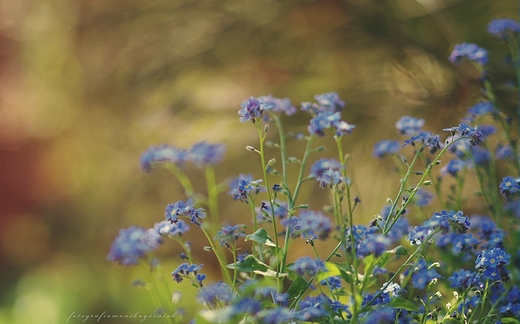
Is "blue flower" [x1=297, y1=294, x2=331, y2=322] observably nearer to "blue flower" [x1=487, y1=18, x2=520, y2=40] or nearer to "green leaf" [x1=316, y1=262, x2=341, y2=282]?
"green leaf" [x1=316, y1=262, x2=341, y2=282]

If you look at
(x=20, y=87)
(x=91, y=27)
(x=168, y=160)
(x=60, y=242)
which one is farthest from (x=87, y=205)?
(x=168, y=160)

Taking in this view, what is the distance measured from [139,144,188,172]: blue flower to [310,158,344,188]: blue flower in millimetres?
161

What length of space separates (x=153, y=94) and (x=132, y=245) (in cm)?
A: 111

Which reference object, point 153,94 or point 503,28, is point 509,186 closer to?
point 503,28

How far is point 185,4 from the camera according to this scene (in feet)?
5.16

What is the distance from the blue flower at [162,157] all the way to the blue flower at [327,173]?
6.3 inches

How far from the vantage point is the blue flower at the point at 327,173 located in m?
0.66

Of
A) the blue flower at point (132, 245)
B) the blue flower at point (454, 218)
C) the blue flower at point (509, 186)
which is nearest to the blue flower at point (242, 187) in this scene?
the blue flower at point (132, 245)

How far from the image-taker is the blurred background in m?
1.46

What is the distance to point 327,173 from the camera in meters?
0.66

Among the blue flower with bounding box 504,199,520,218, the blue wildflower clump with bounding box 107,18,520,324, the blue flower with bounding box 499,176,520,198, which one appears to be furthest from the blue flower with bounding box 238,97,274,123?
the blue flower with bounding box 504,199,520,218

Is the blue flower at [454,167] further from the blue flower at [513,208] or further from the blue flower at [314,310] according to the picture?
the blue flower at [314,310]

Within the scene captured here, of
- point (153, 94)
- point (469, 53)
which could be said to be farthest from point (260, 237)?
point (153, 94)

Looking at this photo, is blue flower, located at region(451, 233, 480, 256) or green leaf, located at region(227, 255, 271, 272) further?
blue flower, located at region(451, 233, 480, 256)
